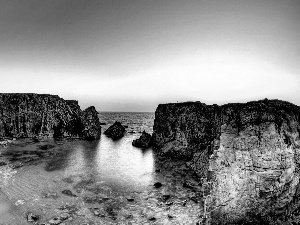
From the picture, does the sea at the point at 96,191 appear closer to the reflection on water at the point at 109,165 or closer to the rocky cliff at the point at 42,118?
the reflection on water at the point at 109,165

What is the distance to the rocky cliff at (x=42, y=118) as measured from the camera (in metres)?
39.4

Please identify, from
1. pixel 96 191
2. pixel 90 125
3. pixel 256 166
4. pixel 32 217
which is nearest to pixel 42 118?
pixel 90 125

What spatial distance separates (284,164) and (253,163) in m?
1.11

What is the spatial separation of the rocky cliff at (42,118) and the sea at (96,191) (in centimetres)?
1597

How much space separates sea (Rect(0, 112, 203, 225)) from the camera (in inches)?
459

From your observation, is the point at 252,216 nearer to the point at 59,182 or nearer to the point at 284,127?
the point at 284,127

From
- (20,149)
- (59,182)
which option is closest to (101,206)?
(59,182)

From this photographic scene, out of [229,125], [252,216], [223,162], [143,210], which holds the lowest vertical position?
[143,210]

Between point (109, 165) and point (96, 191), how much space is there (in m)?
7.48

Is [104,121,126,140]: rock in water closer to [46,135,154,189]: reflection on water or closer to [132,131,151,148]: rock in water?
[132,131,151,148]: rock in water

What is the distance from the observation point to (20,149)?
2864 cm

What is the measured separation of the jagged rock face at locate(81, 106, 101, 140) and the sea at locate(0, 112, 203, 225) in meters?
15.9

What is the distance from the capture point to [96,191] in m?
15.2

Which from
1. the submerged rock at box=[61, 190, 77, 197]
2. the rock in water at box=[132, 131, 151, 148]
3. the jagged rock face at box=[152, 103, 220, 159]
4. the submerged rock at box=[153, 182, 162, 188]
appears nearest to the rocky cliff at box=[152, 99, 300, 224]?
the submerged rock at box=[153, 182, 162, 188]
